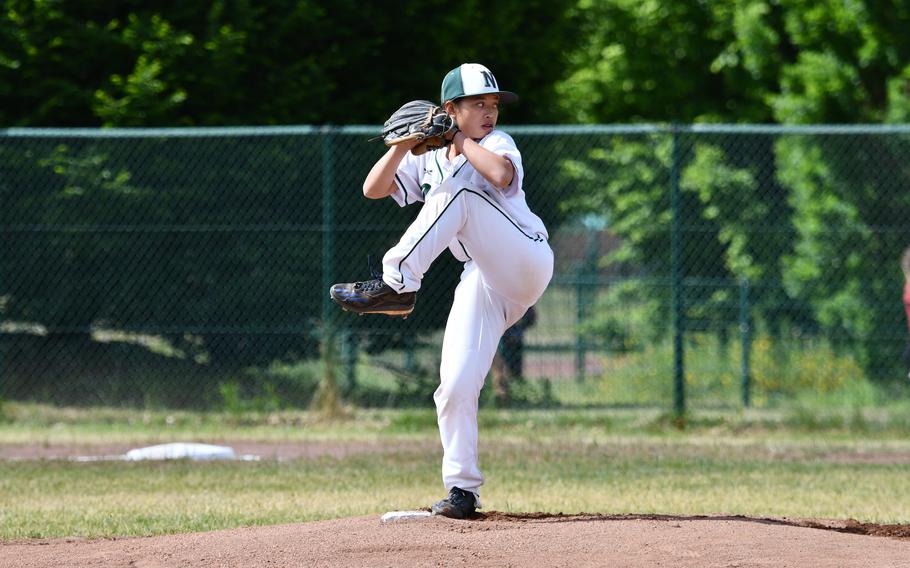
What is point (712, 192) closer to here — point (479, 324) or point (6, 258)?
point (6, 258)

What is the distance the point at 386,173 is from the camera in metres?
6.41

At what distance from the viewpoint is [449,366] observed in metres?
6.28

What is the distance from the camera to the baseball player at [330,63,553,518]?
19.8ft

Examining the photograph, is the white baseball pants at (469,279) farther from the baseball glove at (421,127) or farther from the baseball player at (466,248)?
the baseball glove at (421,127)

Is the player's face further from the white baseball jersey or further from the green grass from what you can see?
the green grass

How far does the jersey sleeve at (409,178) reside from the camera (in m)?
6.52

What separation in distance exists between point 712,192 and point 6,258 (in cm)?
913

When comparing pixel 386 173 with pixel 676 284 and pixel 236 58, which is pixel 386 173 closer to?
pixel 676 284

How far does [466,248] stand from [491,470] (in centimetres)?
397

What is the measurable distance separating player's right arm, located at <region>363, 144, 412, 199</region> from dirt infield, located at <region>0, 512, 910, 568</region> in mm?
1531

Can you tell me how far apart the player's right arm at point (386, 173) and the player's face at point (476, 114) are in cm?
31

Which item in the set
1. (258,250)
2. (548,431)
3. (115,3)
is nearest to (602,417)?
(548,431)

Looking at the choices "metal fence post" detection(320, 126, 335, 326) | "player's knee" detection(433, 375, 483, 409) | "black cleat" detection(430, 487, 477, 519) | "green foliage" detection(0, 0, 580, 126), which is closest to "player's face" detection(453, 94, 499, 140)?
"player's knee" detection(433, 375, 483, 409)

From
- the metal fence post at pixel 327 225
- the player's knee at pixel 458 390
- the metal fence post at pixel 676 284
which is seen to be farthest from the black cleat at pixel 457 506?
the metal fence post at pixel 327 225
